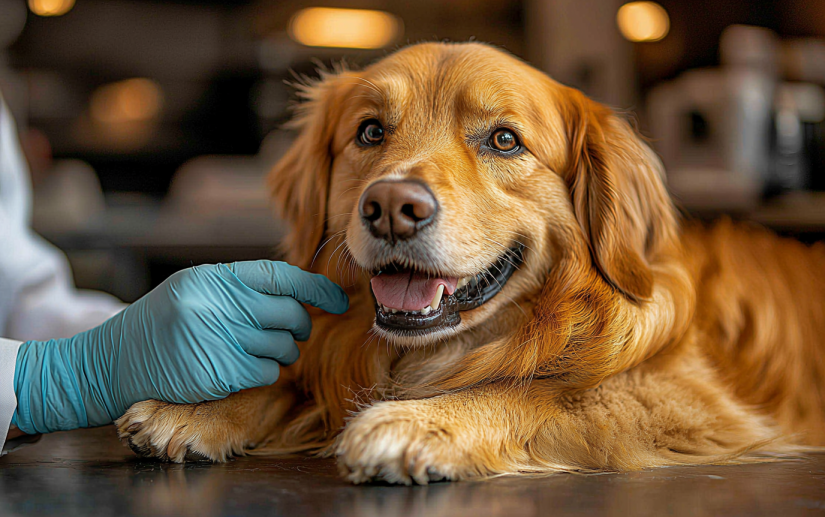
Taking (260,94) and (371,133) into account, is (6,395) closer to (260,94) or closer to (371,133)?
(371,133)

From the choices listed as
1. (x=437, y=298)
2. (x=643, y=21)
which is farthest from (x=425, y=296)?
(x=643, y=21)

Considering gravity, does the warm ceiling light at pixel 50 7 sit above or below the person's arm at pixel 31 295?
above

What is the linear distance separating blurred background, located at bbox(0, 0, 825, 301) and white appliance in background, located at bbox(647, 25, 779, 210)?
0.03 ft

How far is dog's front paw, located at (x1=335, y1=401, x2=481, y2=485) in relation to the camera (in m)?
0.91

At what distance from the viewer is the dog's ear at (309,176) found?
1462mm

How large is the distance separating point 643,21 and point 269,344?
4.27 metres

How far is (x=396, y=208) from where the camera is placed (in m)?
1.08

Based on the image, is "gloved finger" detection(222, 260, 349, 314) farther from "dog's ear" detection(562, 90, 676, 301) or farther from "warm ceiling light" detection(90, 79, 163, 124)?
"warm ceiling light" detection(90, 79, 163, 124)

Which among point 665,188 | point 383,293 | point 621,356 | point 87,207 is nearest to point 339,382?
point 383,293

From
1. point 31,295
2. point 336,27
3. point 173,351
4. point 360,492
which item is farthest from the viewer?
point 336,27

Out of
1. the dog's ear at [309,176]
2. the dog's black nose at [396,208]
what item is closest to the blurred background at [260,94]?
the dog's ear at [309,176]

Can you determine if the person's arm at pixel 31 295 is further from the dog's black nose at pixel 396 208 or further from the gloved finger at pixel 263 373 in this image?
the dog's black nose at pixel 396 208

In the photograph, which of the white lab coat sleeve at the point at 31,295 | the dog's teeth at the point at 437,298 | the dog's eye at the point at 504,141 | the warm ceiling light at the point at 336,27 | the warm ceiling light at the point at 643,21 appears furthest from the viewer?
the warm ceiling light at the point at 336,27

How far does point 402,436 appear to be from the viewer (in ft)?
3.05
